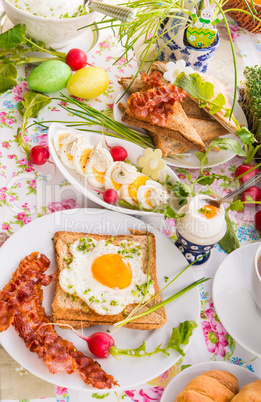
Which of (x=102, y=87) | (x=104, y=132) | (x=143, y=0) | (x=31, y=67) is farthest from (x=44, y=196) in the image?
(x=143, y=0)

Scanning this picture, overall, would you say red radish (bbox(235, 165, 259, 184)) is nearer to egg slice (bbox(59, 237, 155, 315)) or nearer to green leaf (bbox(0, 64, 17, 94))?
egg slice (bbox(59, 237, 155, 315))

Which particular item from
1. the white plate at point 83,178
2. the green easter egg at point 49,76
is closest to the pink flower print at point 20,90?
the green easter egg at point 49,76

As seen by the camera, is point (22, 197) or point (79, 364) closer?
point (79, 364)

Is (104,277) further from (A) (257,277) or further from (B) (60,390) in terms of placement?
(A) (257,277)

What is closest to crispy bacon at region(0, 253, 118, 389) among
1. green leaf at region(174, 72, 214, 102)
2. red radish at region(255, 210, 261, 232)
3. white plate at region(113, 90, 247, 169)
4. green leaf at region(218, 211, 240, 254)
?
green leaf at region(218, 211, 240, 254)

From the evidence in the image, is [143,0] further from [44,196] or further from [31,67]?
[44,196]

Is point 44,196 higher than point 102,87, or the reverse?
point 102,87

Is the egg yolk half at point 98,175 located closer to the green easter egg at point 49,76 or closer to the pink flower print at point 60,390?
the green easter egg at point 49,76

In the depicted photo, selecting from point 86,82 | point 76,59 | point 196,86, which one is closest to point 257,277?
point 196,86
